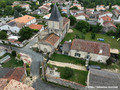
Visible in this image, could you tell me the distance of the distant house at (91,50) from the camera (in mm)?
30969

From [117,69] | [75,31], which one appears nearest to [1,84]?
[117,69]

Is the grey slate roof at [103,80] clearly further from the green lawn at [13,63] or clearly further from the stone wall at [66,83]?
the green lawn at [13,63]

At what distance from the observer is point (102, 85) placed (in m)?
20.7

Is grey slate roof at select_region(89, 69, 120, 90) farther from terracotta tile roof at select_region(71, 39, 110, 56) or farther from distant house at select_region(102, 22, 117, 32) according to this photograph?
distant house at select_region(102, 22, 117, 32)

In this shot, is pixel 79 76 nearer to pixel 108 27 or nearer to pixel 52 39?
pixel 52 39

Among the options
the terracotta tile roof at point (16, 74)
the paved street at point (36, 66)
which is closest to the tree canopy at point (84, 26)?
the paved street at point (36, 66)

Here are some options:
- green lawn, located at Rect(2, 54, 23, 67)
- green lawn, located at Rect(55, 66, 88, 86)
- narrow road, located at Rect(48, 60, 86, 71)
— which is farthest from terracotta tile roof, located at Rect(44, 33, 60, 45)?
green lawn, located at Rect(2, 54, 23, 67)

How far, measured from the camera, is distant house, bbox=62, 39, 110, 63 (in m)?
31.0

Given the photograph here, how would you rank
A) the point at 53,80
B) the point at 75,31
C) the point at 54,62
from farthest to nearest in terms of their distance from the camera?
the point at 75,31 → the point at 54,62 → the point at 53,80

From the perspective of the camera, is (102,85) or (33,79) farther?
(33,79)

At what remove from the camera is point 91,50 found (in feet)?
104

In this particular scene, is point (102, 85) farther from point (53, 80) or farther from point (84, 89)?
point (53, 80)

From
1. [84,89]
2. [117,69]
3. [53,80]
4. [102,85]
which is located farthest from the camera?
[117,69]

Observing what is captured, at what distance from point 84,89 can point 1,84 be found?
62.1ft
